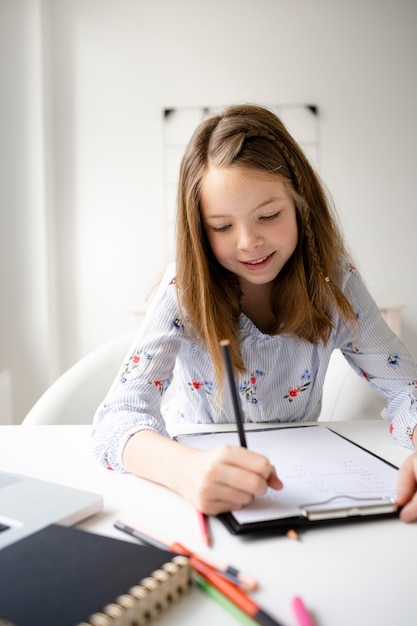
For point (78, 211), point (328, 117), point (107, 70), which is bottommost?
point (78, 211)

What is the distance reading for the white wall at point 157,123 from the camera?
106 inches

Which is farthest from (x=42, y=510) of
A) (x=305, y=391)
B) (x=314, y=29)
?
(x=314, y=29)

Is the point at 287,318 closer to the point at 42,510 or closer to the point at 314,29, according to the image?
the point at 42,510

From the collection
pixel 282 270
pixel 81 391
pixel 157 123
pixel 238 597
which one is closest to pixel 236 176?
pixel 282 270

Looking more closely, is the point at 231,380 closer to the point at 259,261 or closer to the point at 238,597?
the point at 238,597

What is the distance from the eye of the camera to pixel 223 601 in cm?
39

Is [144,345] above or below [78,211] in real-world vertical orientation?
below

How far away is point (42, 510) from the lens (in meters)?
0.53

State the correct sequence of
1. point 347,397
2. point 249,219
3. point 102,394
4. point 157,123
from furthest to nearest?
1. point 157,123
2. point 102,394
3. point 347,397
4. point 249,219

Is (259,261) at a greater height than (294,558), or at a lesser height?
greater

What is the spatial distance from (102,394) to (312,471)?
871 mm

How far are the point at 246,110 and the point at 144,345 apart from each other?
429mm

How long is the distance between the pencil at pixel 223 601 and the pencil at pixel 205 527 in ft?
0.22

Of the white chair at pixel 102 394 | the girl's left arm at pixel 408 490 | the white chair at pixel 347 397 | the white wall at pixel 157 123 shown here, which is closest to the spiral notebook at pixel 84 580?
the girl's left arm at pixel 408 490
